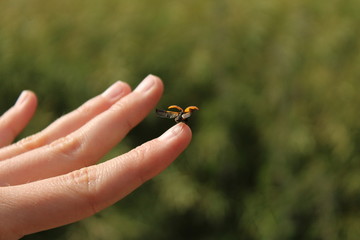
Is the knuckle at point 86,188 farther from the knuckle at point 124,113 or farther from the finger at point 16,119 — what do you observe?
the finger at point 16,119

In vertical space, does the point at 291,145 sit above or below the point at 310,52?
below

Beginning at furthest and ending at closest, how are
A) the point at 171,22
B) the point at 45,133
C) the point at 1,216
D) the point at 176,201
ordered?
the point at 171,22, the point at 176,201, the point at 45,133, the point at 1,216

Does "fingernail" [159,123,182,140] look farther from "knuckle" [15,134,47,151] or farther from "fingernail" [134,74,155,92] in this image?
"knuckle" [15,134,47,151]

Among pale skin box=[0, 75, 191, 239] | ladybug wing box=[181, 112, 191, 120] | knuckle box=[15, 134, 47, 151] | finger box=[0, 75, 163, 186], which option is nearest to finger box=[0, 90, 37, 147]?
pale skin box=[0, 75, 191, 239]

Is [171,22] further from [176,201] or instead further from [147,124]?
[176,201]

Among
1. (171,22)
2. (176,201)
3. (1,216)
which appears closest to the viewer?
(1,216)

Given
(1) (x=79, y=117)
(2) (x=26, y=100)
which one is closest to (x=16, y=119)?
(2) (x=26, y=100)

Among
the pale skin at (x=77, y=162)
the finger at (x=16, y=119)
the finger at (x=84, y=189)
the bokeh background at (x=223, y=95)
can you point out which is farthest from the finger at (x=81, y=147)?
the bokeh background at (x=223, y=95)

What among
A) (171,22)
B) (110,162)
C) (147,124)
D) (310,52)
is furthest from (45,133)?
(310,52)
